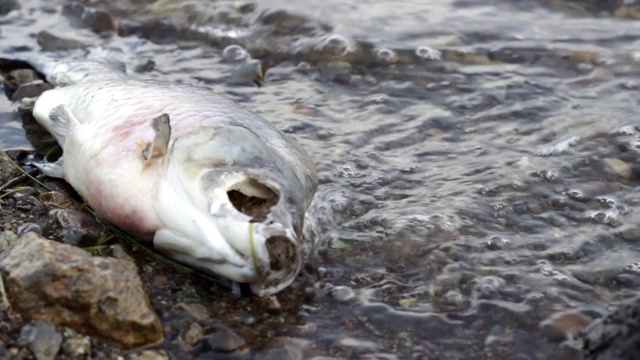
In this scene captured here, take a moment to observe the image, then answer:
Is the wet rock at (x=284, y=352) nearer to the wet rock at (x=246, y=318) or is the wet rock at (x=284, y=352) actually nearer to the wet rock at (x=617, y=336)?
the wet rock at (x=246, y=318)

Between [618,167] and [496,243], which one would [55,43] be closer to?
[496,243]

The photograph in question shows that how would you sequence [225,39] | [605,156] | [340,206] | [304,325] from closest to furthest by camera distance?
[304,325]
[340,206]
[605,156]
[225,39]

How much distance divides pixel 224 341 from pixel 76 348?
0.53 metres

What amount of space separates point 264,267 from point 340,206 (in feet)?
4.03

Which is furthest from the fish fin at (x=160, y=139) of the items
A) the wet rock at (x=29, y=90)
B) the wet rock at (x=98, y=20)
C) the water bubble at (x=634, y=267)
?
the wet rock at (x=98, y=20)

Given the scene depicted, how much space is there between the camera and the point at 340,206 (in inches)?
164

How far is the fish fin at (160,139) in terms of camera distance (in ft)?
10.7

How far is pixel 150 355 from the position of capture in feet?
9.70

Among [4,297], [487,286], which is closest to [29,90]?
[4,297]

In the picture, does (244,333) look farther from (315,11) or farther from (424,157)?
(315,11)

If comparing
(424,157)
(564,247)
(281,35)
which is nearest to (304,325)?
→ (564,247)

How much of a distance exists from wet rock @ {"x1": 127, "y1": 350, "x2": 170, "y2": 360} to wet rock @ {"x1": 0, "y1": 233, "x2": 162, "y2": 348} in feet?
0.14

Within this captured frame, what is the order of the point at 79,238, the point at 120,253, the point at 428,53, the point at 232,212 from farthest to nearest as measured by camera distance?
1. the point at 428,53
2. the point at 79,238
3. the point at 120,253
4. the point at 232,212

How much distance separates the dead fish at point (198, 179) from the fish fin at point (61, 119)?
0.15 metres
